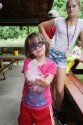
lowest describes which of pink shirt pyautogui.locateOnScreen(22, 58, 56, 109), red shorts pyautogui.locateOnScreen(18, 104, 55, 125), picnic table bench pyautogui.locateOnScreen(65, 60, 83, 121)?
picnic table bench pyautogui.locateOnScreen(65, 60, 83, 121)

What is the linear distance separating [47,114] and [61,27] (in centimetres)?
110

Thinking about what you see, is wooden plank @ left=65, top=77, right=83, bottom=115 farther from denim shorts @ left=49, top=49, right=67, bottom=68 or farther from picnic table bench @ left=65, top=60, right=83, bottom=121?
denim shorts @ left=49, top=49, right=67, bottom=68

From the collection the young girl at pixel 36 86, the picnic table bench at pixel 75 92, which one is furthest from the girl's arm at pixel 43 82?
the picnic table bench at pixel 75 92

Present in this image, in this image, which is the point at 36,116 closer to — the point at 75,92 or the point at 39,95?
the point at 39,95

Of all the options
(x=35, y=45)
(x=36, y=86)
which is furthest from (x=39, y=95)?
(x=35, y=45)

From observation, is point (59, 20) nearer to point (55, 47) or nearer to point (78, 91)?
point (55, 47)

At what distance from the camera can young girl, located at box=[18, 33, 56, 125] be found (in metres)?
2.45

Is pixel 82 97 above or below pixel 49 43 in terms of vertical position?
below

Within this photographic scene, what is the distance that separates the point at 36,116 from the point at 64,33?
1087 millimetres

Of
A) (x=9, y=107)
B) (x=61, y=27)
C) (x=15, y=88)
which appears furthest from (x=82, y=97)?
(x=15, y=88)

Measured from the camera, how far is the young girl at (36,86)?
96.4 inches

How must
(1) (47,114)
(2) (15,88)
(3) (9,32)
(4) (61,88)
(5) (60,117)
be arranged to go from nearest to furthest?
1. (1) (47,114)
2. (4) (61,88)
3. (5) (60,117)
4. (2) (15,88)
5. (3) (9,32)

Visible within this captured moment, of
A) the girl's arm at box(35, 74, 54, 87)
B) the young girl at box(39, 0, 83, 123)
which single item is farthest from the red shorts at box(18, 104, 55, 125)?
the young girl at box(39, 0, 83, 123)

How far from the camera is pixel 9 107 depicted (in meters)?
4.88
